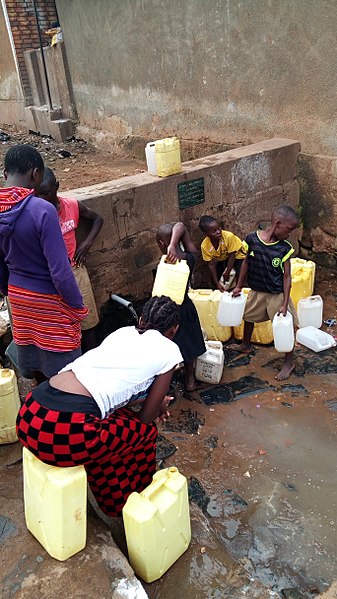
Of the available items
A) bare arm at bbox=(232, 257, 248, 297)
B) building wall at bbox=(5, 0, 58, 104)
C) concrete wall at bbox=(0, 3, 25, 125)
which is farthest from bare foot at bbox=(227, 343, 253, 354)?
concrete wall at bbox=(0, 3, 25, 125)

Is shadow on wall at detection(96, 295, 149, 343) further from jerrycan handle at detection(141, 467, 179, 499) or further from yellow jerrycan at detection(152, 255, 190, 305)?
jerrycan handle at detection(141, 467, 179, 499)

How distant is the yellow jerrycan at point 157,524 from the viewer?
79.4 inches

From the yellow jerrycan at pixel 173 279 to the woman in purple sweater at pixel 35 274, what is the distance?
0.85m

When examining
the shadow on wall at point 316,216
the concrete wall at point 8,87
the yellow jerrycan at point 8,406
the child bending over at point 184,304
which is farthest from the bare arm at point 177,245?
the concrete wall at point 8,87

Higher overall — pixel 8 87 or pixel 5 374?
pixel 8 87

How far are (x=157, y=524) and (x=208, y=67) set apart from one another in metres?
5.87

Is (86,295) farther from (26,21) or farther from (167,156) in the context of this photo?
(26,21)

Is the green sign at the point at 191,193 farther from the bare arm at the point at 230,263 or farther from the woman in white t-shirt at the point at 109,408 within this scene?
the woman in white t-shirt at the point at 109,408

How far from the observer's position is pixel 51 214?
2398 millimetres

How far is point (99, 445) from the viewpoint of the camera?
2.00 metres

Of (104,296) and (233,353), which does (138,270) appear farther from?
(233,353)

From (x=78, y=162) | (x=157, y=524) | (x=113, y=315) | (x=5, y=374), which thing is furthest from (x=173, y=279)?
(x=78, y=162)

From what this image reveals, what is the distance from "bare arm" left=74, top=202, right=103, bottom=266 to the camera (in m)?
3.65

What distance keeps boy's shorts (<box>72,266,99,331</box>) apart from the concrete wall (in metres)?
9.38
